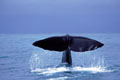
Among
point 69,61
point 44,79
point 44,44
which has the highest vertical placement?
point 44,44

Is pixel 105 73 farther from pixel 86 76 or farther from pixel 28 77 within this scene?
pixel 28 77

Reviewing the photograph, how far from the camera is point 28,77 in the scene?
11047 millimetres

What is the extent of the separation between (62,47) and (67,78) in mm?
1533

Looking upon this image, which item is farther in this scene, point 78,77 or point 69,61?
point 69,61

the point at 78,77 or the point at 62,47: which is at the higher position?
the point at 62,47

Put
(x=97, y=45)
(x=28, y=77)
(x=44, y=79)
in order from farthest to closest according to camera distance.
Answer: (x=28, y=77) → (x=44, y=79) → (x=97, y=45)

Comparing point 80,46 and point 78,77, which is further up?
point 80,46

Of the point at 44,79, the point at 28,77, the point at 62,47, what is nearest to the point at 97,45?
the point at 62,47

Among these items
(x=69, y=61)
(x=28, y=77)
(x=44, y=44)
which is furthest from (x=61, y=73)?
(x=44, y=44)

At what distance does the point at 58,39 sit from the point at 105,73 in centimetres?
302

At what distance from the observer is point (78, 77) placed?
34.4ft

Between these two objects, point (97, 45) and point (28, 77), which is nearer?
point (97, 45)

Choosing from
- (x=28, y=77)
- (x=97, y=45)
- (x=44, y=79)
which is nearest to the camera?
(x=97, y=45)

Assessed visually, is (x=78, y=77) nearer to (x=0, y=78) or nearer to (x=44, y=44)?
(x=44, y=44)
